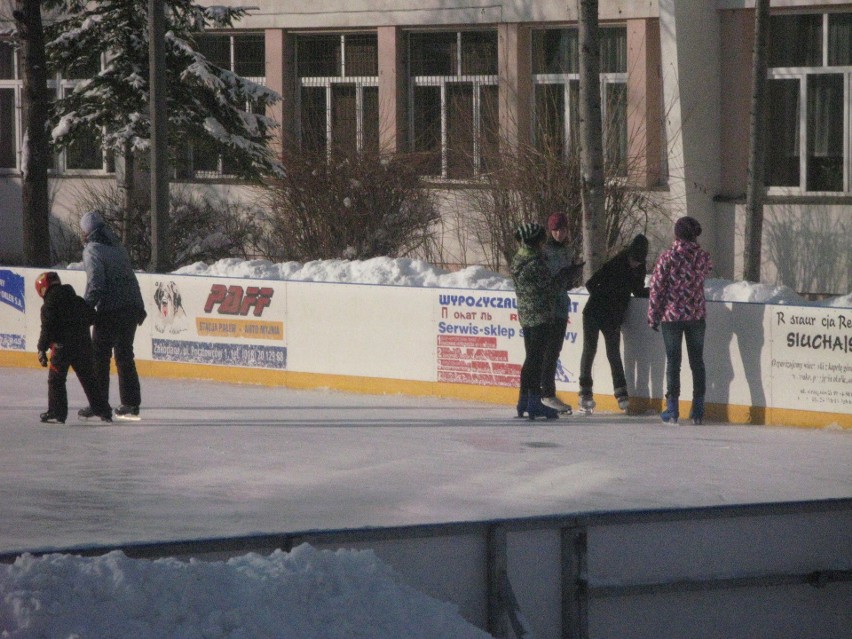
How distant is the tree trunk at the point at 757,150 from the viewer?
17484 mm

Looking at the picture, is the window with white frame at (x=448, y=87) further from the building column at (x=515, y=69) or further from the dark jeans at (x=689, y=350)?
the dark jeans at (x=689, y=350)

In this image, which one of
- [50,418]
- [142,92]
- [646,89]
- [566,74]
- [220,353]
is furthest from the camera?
[566,74]

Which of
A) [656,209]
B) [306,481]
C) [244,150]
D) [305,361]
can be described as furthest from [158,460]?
[656,209]

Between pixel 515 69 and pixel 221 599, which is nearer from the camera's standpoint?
pixel 221 599

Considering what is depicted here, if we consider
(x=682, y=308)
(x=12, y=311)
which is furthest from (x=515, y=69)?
(x=682, y=308)

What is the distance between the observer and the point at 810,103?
22781mm

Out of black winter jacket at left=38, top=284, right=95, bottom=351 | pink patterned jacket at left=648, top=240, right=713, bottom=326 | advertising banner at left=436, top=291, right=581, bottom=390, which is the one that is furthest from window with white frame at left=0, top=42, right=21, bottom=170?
pink patterned jacket at left=648, top=240, right=713, bottom=326

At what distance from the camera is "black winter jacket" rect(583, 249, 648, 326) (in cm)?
1284

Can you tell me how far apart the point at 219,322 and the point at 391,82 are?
11435mm

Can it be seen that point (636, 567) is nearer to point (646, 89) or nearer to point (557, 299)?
point (557, 299)

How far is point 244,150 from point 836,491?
13136 millimetres

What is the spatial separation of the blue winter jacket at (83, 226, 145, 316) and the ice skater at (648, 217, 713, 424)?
4287 mm

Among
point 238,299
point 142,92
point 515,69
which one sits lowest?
point 238,299

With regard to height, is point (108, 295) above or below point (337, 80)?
below
